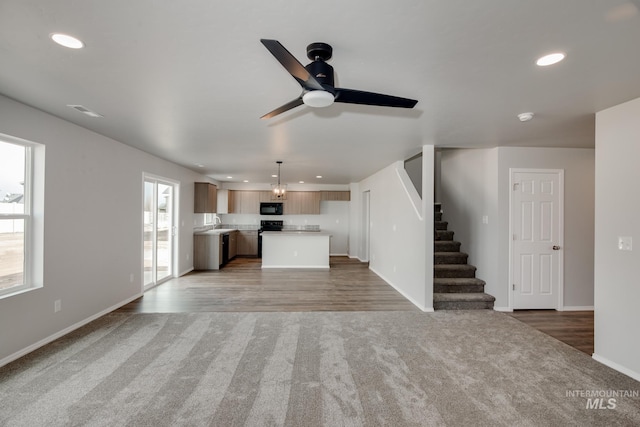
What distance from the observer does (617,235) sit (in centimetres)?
275

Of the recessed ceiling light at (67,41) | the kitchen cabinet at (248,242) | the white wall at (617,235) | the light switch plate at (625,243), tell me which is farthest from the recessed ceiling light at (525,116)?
the kitchen cabinet at (248,242)

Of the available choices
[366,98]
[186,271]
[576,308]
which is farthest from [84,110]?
[576,308]

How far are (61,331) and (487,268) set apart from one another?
5761mm

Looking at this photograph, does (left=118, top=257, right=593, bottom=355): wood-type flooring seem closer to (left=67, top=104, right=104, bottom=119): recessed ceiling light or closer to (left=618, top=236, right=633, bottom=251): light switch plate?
(left=618, top=236, right=633, bottom=251): light switch plate

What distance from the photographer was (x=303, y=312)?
13.8 ft

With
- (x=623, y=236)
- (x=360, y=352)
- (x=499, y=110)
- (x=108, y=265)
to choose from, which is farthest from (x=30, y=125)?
(x=623, y=236)

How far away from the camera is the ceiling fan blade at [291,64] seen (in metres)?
1.33

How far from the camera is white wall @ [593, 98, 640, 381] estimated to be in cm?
261

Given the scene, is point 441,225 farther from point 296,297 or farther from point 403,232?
point 296,297

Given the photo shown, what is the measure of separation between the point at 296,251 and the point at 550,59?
6.46 m

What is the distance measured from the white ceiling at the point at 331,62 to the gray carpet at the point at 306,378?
2414 mm

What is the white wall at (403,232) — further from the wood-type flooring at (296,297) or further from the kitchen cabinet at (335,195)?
the kitchen cabinet at (335,195)

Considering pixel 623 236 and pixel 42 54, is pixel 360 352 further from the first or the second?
pixel 42 54

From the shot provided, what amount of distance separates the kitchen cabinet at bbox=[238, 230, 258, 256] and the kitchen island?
1.89 meters
